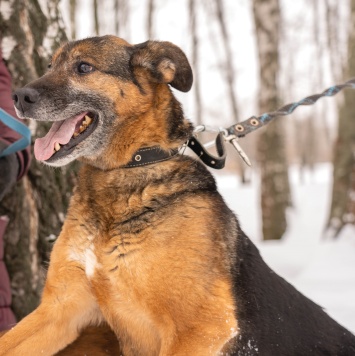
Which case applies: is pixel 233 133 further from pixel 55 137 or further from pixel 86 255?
pixel 86 255

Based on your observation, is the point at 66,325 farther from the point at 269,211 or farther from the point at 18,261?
the point at 269,211

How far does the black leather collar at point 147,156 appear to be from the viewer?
2.84 meters

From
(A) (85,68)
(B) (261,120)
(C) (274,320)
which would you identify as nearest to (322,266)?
(B) (261,120)

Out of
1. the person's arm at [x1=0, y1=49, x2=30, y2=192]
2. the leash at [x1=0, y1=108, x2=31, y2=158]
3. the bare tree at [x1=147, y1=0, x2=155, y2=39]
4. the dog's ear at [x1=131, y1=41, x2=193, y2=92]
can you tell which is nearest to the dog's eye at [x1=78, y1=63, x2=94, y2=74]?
the dog's ear at [x1=131, y1=41, x2=193, y2=92]

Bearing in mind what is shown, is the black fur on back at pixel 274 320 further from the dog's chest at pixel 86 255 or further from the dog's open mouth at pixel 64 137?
the dog's open mouth at pixel 64 137

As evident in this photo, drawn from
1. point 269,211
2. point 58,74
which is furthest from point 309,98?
point 269,211

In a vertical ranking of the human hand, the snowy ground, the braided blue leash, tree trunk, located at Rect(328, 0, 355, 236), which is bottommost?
the snowy ground

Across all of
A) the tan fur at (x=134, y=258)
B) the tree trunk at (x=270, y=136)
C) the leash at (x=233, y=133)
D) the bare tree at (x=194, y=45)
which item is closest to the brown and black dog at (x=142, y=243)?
the tan fur at (x=134, y=258)

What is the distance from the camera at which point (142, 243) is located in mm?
2506

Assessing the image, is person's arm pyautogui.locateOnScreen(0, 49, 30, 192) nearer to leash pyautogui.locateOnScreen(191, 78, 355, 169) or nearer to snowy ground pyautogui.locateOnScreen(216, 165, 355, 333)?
leash pyautogui.locateOnScreen(191, 78, 355, 169)

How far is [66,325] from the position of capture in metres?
2.75

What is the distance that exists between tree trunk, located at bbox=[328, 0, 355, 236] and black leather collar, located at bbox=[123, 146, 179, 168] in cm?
622

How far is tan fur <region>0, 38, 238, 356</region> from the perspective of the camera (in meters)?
2.42

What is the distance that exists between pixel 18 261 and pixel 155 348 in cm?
152
